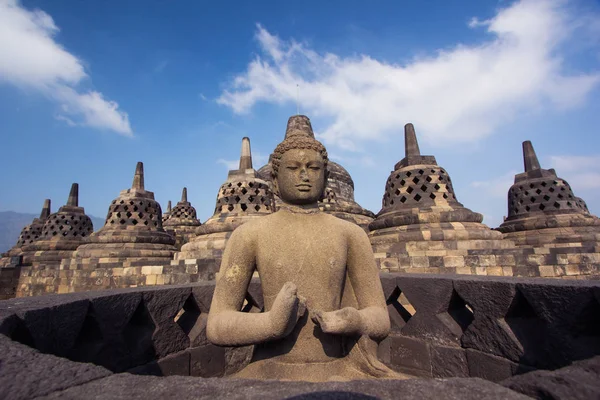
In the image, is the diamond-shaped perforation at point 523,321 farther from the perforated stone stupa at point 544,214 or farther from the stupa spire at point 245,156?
the stupa spire at point 245,156

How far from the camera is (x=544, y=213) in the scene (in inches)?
377

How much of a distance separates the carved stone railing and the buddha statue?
35.4 inches

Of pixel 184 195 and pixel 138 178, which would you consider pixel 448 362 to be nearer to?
pixel 138 178

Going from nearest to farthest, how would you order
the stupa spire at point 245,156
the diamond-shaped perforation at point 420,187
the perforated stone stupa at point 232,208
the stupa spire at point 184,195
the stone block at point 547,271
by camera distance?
the stone block at point 547,271 < the diamond-shaped perforation at point 420,187 < the perforated stone stupa at point 232,208 < the stupa spire at point 245,156 < the stupa spire at point 184,195

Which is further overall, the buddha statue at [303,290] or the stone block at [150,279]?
the stone block at [150,279]

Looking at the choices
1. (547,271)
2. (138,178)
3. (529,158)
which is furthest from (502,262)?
(138,178)

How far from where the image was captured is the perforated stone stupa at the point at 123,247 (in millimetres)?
8180

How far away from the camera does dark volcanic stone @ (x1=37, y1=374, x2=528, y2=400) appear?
37.6 inches

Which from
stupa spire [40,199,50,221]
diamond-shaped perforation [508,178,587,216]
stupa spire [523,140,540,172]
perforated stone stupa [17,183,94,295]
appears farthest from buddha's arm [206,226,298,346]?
stupa spire [40,199,50,221]

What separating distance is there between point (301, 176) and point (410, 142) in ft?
25.0

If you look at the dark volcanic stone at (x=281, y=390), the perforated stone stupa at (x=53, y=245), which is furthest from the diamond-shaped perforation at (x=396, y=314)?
the perforated stone stupa at (x=53, y=245)

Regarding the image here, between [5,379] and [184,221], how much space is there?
64.4 feet

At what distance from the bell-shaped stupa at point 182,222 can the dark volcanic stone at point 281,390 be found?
18.1 m

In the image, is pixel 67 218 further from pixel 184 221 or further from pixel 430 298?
pixel 430 298
